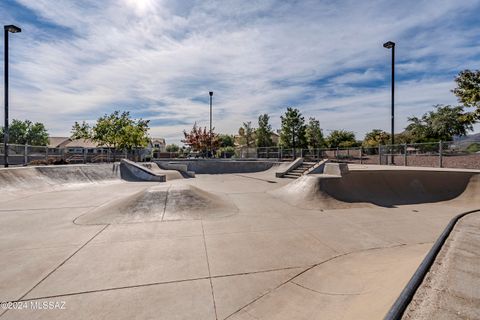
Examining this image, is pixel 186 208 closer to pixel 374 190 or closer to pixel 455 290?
pixel 455 290

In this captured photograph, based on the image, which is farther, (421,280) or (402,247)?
(402,247)

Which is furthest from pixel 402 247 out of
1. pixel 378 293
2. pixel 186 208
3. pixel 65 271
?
pixel 65 271

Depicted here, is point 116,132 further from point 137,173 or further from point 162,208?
point 162,208

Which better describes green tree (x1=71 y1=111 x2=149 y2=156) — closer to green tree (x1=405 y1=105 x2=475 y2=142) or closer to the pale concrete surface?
the pale concrete surface

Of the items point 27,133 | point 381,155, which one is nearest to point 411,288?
point 381,155

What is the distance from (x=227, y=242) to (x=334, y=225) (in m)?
3.24

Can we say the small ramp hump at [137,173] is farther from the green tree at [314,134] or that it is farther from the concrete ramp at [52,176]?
the green tree at [314,134]

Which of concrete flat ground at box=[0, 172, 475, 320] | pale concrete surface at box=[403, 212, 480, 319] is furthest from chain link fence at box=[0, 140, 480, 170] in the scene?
pale concrete surface at box=[403, 212, 480, 319]

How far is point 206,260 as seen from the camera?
14.3 feet

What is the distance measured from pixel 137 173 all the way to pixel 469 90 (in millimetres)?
22428

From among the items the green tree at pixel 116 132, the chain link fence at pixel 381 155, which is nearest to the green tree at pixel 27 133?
the green tree at pixel 116 132

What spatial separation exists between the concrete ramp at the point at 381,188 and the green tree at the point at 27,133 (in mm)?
68024

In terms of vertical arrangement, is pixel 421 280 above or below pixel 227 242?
above

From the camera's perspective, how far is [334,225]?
262 inches
